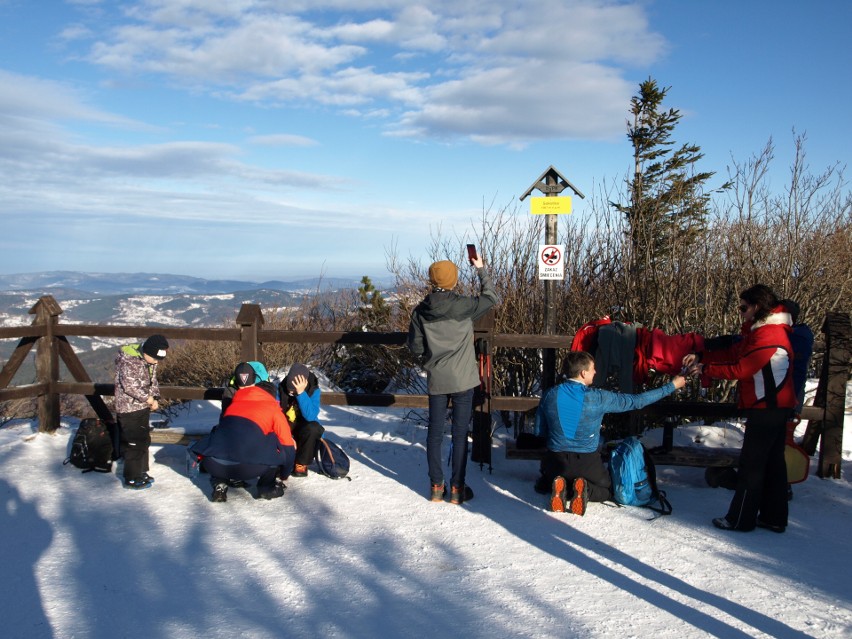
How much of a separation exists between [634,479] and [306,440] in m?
2.72

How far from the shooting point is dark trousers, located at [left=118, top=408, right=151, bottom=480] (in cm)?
557

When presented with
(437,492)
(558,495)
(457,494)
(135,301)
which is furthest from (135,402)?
(135,301)

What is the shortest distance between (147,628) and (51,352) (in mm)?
4850

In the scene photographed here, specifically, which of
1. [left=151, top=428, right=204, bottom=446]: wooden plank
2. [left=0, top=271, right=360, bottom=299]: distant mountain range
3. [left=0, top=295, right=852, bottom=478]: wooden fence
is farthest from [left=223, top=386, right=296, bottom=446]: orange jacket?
[left=0, top=271, right=360, bottom=299]: distant mountain range

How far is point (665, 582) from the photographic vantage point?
3.83 m

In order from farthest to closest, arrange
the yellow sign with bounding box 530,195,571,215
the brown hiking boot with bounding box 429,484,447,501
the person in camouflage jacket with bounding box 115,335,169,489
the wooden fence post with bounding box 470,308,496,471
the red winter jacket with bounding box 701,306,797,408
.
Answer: the yellow sign with bounding box 530,195,571,215 → the wooden fence post with bounding box 470,308,496,471 → the person in camouflage jacket with bounding box 115,335,169,489 → the brown hiking boot with bounding box 429,484,447,501 → the red winter jacket with bounding box 701,306,797,408

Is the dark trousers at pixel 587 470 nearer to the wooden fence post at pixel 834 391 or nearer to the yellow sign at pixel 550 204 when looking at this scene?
the wooden fence post at pixel 834 391

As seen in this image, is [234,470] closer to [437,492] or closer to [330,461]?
[330,461]

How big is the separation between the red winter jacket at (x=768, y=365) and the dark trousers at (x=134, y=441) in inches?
184

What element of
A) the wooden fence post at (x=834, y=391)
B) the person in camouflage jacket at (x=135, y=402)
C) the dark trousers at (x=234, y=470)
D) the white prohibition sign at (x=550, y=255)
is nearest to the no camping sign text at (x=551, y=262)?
the white prohibition sign at (x=550, y=255)

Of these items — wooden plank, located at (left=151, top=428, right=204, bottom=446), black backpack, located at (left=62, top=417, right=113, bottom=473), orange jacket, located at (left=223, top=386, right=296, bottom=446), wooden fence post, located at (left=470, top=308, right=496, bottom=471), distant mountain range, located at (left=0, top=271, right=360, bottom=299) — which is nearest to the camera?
orange jacket, located at (left=223, top=386, right=296, bottom=446)

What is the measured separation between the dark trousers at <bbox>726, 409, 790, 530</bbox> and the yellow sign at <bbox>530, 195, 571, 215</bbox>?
122 inches

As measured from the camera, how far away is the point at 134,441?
5664mm

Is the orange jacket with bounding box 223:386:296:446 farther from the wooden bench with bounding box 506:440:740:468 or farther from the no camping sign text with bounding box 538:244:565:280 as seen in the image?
the no camping sign text with bounding box 538:244:565:280
